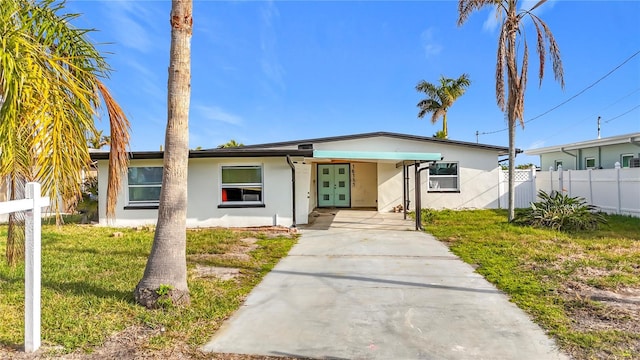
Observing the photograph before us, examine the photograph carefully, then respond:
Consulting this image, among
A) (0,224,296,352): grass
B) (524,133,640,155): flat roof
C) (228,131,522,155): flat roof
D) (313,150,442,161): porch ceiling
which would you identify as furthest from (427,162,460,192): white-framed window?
(0,224,296,352): grass

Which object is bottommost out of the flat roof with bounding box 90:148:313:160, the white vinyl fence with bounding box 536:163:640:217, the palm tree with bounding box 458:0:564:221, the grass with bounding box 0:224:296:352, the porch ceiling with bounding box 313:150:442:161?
the grass with bounding box 0:224:296:352

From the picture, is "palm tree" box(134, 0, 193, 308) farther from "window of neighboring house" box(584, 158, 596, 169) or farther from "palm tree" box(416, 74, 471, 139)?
"palm tree" box(416, 74, 471, 139)

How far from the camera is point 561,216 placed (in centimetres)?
1081

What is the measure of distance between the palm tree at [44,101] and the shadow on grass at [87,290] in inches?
47.3

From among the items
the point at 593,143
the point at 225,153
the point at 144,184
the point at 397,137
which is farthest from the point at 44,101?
the point at 593,143

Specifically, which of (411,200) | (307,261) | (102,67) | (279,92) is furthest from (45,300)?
(279,92)

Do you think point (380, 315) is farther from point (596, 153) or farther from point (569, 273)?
point (596, 153)

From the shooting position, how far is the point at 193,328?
3971 mm

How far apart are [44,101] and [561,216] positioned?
12.2 m

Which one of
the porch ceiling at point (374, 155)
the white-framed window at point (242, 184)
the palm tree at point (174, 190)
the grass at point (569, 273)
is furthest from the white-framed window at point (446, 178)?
the palm tree at point (174, 190)

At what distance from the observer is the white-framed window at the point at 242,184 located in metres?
12.3

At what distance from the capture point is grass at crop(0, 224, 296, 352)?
377 cm

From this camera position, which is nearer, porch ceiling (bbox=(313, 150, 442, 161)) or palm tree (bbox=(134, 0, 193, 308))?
palm tree (bbox=(134, 0, 193, 308))

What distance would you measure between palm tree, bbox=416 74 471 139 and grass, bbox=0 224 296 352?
2138 cm
